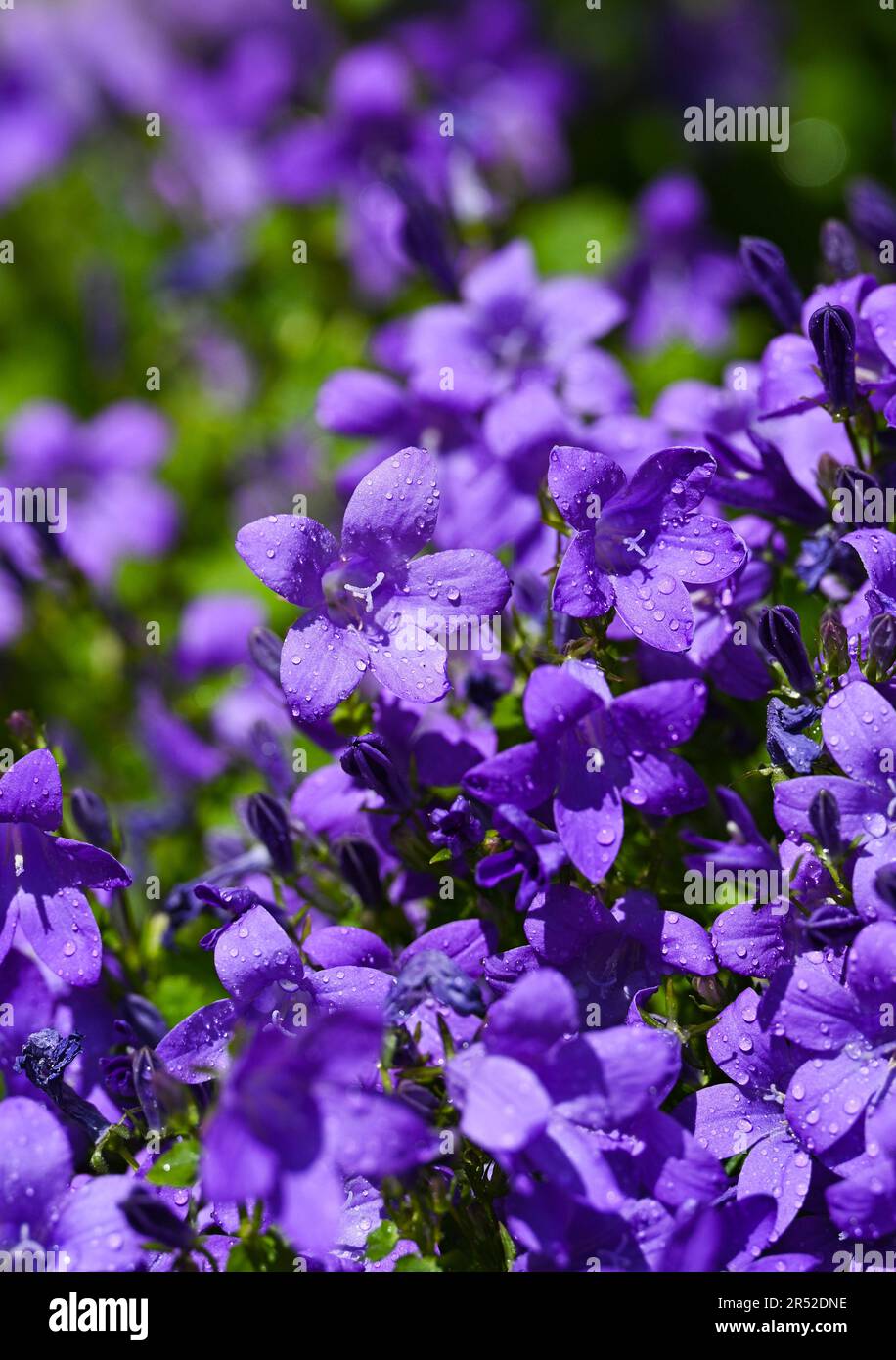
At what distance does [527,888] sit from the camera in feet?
4.19

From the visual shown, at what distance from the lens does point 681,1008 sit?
1.38m

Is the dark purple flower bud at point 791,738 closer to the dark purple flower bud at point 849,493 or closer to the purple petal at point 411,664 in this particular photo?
the dark purple flower bud at point 849,493

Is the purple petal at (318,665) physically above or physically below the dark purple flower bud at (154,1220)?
above

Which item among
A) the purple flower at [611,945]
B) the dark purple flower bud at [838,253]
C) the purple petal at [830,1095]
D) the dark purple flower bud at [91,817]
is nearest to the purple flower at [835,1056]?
the purple petal at [830,1095]

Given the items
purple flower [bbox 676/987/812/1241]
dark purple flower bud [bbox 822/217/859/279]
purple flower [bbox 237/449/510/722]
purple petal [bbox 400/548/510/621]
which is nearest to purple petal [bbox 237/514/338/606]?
purple flower [bbox 237/449/510/722]

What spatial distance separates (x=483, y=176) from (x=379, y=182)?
8.0 inches

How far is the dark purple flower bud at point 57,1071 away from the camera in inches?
51.7

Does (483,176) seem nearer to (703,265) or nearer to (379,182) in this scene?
(379,182)

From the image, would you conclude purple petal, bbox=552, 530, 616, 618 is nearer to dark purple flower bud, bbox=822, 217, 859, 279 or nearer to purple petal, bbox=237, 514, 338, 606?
purple petal, bbox=237, 514, 338, 606

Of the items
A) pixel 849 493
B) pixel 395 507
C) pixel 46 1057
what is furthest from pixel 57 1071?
pixel 849 493

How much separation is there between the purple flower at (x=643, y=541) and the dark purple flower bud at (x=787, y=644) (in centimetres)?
7

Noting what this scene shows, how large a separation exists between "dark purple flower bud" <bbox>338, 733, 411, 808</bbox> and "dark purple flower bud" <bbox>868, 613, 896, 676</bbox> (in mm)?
474

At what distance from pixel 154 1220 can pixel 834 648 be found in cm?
80
